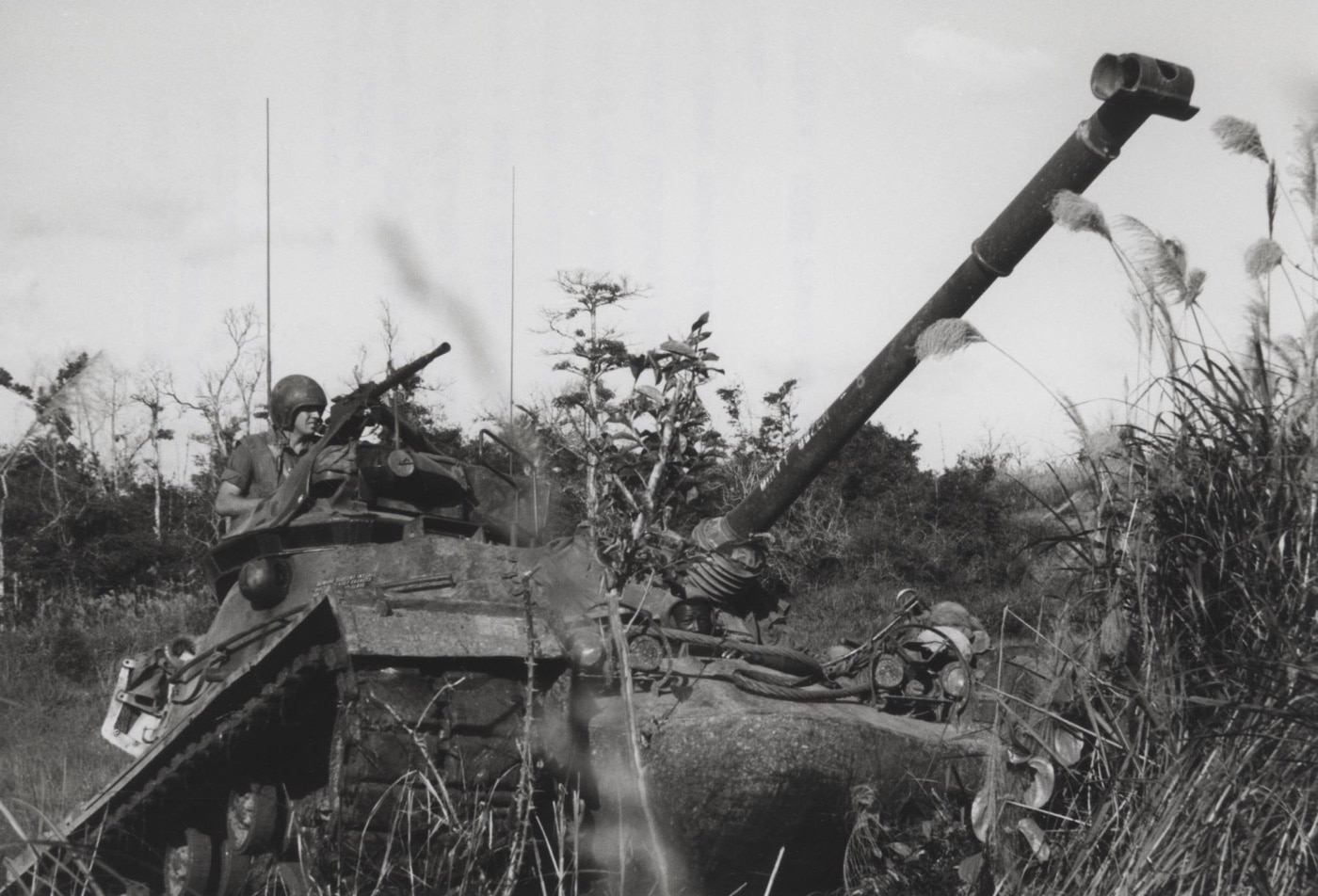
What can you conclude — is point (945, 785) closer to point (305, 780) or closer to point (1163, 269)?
point (1163, 269)

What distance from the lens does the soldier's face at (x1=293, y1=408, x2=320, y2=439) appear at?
25.0ft

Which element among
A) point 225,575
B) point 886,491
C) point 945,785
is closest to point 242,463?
point 225,575

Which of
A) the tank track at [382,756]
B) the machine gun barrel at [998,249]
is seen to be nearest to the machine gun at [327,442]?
the tank track at [382,756]

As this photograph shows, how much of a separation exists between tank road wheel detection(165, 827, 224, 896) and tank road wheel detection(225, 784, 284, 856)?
0.15 meters

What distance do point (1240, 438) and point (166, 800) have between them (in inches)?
178

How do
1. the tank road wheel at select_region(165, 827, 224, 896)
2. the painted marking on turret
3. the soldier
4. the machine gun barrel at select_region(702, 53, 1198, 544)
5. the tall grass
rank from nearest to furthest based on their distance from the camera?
the tall grass, the machine gun barrel at select_region(702, 53, 1198, 544), the painted marking on turret, the tank road wheel at select_region(165, 827, 224, 896), the soldier

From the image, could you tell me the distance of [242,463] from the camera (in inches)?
295

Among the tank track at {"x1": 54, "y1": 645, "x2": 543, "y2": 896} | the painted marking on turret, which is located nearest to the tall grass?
the tank track at {"x1": 54, "y1": 645, "x2": 543, "y2": 896}

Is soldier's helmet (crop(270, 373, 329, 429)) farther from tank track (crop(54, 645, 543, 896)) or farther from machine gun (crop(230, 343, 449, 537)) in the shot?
tank track (crop(54, 645, 543, 896))

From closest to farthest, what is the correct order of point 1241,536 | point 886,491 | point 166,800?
point 1241,536 → point 166,800 → point 886,491

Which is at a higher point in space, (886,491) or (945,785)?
(886,491)

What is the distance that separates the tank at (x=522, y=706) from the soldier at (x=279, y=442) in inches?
28.2

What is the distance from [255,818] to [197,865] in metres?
0.43

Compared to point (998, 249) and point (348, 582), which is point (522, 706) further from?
point (998, 249)
